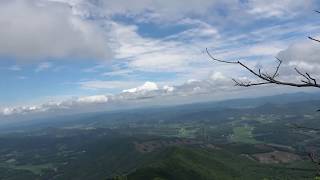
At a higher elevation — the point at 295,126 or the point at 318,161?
the point at 295,126

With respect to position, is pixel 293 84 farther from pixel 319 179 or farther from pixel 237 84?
pixel 319 179

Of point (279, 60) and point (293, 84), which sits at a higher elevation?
point (279, 60)

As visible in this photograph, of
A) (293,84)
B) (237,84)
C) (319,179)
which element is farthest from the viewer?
(319,179)

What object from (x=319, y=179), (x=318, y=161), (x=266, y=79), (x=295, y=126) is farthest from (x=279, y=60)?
(x=319, y=179)

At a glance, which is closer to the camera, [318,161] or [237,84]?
[318,161]

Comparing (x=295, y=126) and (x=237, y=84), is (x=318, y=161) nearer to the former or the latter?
(x=295, y=126)

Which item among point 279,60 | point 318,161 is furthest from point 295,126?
point 279,60

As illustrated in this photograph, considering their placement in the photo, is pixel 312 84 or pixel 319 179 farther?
pixel 319 179

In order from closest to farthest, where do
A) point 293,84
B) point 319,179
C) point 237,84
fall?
point 293,84 < point 237,84 < point 319,179

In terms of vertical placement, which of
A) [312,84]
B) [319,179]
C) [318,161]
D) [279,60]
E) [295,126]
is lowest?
[319,179]
